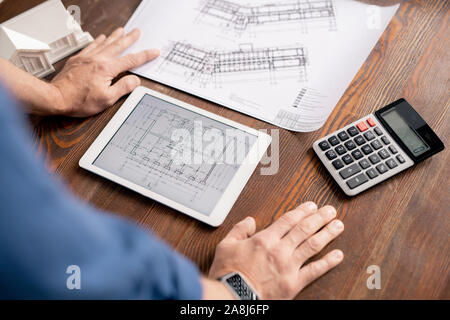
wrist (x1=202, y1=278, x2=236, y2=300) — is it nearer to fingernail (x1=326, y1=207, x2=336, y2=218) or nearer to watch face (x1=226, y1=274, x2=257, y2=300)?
watch face (x1=226, y1=274, x2=257, y2=300)

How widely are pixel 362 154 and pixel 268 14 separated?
365 millimetres

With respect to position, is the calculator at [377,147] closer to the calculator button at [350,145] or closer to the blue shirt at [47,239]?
the calculator button at [350,145]

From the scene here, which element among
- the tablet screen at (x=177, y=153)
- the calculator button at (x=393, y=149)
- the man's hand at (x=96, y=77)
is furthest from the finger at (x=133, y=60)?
the calculator button at (x=393, y=149)

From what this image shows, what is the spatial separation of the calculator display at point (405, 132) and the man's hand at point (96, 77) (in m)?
0.45

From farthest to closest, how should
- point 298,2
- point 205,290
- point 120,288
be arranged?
point 298,2 < point 205,290 < point 120,288

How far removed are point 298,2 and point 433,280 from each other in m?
0.58

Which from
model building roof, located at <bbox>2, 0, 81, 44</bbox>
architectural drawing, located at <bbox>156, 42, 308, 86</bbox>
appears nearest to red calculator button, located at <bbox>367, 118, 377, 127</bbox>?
architectural drawing, located at <bbox>156, 42, 308, 86</bbox>

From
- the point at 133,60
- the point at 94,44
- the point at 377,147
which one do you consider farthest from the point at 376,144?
the point at 94,44

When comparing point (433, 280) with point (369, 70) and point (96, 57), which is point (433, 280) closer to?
point (369, 70)

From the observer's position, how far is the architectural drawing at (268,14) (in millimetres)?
786

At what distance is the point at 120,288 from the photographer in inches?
15.3

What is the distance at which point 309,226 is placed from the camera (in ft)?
1.96

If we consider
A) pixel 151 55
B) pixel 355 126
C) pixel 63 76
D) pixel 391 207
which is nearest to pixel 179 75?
pixel 151 55

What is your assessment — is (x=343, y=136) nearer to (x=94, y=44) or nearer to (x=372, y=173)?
(x=372, y=173)
